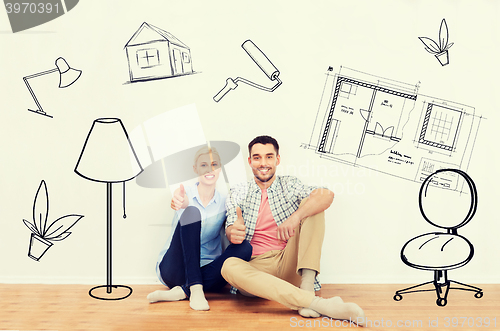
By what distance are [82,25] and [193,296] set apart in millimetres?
1726

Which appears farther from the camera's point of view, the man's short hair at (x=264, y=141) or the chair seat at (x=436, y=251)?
the chair seat at (x=436, y=251)

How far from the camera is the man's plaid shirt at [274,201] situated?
2078 mm

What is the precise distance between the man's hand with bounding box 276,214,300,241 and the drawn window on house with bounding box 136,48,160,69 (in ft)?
4.05

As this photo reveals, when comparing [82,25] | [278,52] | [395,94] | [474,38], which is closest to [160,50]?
[82,25]

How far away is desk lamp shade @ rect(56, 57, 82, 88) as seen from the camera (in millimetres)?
Answer: 2361

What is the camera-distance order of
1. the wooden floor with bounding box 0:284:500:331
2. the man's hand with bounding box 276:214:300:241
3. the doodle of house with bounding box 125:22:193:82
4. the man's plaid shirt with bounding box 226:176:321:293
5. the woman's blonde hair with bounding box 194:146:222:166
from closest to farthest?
the wooden floor with bounding box 0:284:500:331, the man's hand with bounding box 276:214:300:241, the man's plaid shirt with bounding box 226:176:321:293, the woman's blonde hair with bounding box 194:146:222:166, the doodle of house with bounding box 125:22:193:82

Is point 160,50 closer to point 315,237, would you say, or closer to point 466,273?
point 315,237

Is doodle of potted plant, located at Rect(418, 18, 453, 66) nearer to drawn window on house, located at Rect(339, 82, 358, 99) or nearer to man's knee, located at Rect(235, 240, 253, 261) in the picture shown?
drawn window on house, located at Rect(339, 82, 358, 99)

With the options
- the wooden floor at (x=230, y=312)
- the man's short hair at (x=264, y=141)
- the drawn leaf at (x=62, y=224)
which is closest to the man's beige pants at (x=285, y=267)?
the wooden floor at (x=230, y=312)

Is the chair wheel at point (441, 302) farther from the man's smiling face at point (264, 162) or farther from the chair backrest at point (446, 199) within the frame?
the man's smiling face at point (264, 162)

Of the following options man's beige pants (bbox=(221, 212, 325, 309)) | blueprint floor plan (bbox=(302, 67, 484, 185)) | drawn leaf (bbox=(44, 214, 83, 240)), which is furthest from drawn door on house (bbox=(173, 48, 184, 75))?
man's beige pants (bbox=(221, 212, 325, 309))

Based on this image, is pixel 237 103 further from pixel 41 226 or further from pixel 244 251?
pixel 41 226

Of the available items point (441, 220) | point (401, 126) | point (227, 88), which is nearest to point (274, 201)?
point (227, 88)

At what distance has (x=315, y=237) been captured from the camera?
189 centimetres
